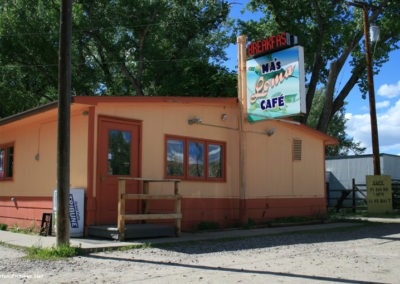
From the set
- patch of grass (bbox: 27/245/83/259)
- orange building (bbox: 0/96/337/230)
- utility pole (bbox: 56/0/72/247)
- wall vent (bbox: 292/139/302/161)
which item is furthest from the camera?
wall vent (bbox: 292/139/302/161)

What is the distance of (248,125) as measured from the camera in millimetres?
14969

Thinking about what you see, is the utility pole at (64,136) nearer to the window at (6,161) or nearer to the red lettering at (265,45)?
Result: the red lettering at (265,45)

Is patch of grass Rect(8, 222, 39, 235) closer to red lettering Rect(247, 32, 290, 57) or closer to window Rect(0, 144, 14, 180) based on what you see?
window Rect(0, 144, 14, 180)

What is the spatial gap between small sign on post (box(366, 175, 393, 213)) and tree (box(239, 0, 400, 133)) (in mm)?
4165

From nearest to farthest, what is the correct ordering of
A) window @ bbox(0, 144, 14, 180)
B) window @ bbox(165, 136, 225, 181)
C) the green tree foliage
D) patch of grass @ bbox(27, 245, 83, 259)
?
1. patch of grass @ bbox(27, 245, 83, 259)
2. window @ bbox(165, 136, 225, 181)
3. window @ bbox(0, 144, 14, 180)
4. the green tree foliage

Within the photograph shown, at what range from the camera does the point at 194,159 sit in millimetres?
13570

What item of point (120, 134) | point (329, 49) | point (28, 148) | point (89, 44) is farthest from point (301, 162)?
point (89, 44)

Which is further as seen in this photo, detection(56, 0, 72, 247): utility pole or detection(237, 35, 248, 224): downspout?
detection(237, 35, 248, 224): downspout

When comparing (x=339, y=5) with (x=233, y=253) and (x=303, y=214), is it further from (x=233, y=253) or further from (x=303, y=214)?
(x=233, y=253)

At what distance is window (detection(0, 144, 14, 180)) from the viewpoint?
14766mm

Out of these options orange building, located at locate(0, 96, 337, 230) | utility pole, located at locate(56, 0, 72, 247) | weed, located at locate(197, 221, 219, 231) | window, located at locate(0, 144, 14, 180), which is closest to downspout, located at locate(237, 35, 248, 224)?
orange building, located at locate(0, 96, 337, 230)

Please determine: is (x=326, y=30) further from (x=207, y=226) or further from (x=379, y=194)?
(x=207, y=226)

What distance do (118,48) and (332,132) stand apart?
1238 inches

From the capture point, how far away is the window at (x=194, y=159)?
12969 mm
